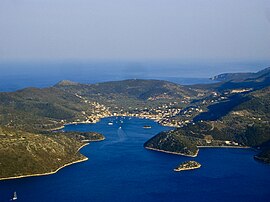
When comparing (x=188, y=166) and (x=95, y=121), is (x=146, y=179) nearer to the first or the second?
(x=188, y=166)

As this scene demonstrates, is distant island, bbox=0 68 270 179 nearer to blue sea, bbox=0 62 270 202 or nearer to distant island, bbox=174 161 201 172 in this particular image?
blue sea, bbox=0 62 270 202

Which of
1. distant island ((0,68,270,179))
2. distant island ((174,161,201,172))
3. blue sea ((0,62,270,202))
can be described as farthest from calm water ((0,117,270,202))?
distant island ((0,68,270,179))

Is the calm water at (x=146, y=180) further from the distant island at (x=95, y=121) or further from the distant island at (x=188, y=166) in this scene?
the distant island at (x=95, y=121)

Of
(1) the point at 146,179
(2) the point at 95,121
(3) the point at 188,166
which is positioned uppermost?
(3) the point at 188,166

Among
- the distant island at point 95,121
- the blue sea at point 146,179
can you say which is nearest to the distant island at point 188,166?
the blue sea at point 146,179

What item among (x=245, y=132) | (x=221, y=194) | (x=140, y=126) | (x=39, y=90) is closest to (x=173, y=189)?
(x=221, y=194)

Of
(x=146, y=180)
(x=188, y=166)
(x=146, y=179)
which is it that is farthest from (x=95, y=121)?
(x=146, y=180)

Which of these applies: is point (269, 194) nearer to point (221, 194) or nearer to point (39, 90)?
point (221, 194)
